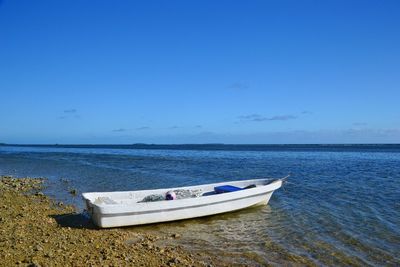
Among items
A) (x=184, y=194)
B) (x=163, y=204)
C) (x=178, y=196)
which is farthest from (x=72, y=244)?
(x=184, y=194)

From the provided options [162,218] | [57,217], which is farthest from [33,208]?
[162,218]

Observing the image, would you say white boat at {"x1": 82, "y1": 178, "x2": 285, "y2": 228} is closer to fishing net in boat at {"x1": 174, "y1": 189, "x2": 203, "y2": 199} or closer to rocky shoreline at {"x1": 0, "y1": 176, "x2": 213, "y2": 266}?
fishing net in boat at {"x1": 174, "y1": 189, "x2": 203, "y2": 199}

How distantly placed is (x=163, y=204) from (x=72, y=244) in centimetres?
382

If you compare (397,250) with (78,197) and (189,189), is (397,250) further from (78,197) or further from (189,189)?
(78,197)

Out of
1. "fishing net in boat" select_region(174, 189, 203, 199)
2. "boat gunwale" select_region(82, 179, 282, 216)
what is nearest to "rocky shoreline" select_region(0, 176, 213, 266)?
"boat gunwale" select_region(82, 179, 282, 216)

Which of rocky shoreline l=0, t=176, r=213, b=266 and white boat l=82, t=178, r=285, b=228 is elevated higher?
white boat l=82, t=178, r=285, b=228

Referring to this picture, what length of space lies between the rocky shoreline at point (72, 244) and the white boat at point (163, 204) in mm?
525

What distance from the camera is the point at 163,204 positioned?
1275 centimetres

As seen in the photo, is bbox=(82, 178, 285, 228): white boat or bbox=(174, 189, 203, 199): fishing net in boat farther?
bbox=(174, 189, 203, 199): fishing net in boat

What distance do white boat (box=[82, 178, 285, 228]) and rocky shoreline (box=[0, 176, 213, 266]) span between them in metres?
0.53

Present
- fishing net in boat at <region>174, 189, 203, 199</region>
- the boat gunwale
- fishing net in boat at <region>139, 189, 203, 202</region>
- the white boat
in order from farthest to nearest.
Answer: fishing net in boat at <region>174, 189, 203, 199</region> → fishing net in boat at <region>139, 189, 203, 202</region> → the white boat → the boat gunwale

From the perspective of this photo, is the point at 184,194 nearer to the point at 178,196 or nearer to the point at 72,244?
the point at 178,196

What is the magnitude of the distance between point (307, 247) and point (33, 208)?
10264 mm

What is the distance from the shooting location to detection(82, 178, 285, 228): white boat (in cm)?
1188
